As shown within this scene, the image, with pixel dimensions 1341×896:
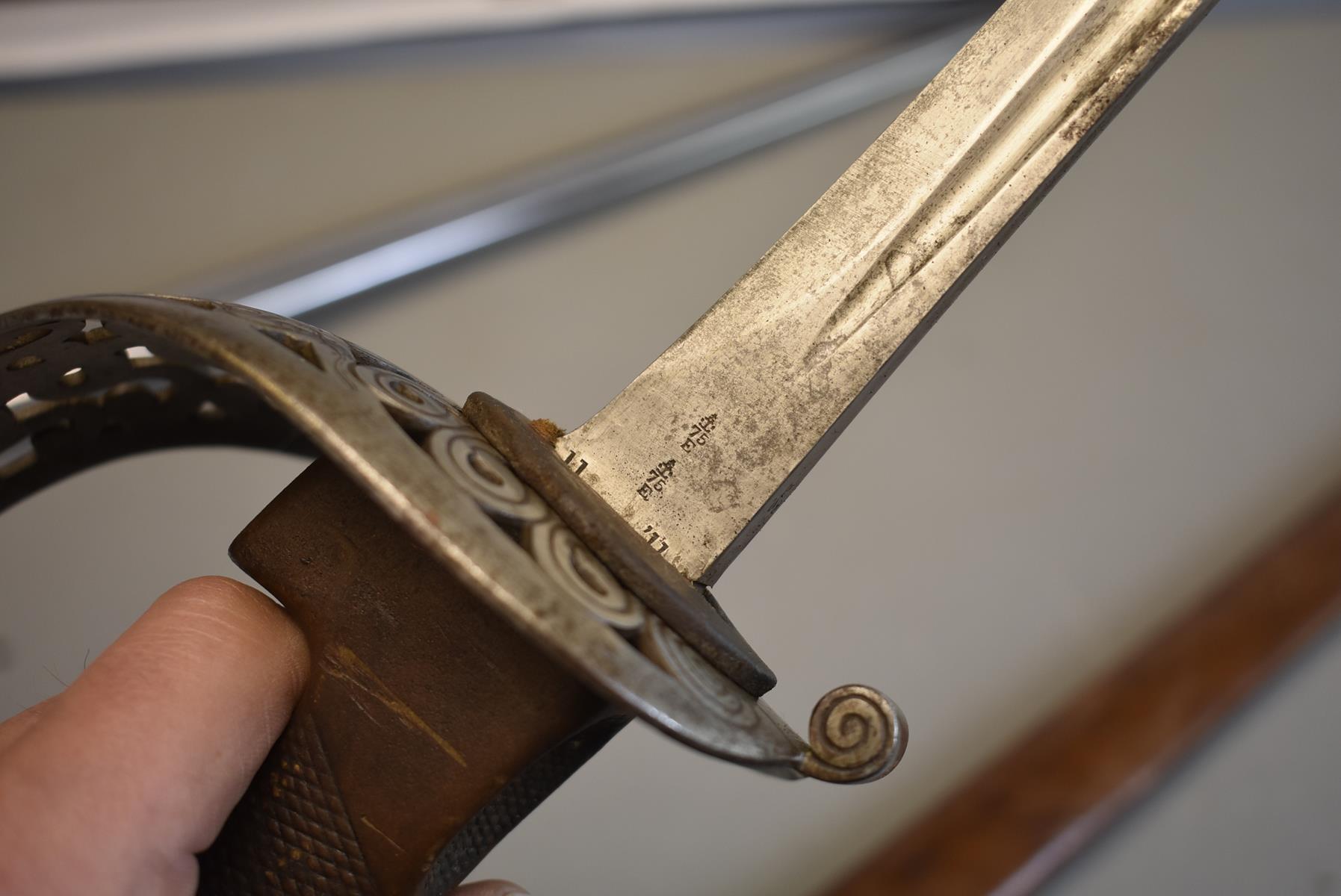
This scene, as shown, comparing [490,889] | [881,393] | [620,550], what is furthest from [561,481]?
[881,393]

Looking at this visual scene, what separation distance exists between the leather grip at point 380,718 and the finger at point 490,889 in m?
0.12

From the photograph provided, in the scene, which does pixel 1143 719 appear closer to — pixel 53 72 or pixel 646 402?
pixel 646 402

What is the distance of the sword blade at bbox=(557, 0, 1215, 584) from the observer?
0.39m

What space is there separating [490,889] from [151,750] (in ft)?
0.69

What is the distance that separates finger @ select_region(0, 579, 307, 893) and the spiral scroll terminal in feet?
0.68

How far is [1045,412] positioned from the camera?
938mm

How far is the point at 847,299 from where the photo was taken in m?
0.40

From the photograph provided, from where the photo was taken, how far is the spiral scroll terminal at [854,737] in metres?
0.33

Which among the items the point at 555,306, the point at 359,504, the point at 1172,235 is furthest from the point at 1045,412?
the point at 359,504

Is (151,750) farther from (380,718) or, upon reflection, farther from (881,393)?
(881,393)

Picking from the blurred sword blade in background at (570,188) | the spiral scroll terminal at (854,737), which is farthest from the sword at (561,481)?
the blurred sword blade in background at (570,188)

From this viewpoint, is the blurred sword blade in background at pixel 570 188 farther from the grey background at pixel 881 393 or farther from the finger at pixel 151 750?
the finger at pixel 151 750

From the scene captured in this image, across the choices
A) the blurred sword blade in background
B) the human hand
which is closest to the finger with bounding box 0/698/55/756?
the human hand

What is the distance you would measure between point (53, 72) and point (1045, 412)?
1.02m
